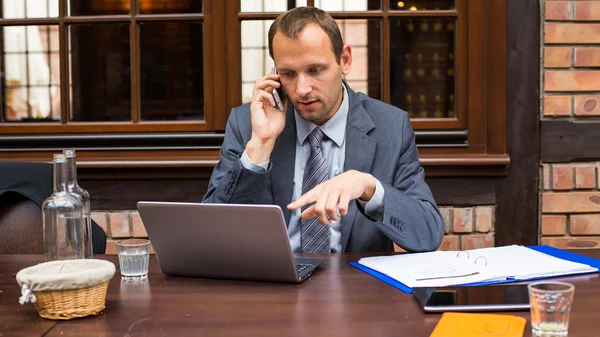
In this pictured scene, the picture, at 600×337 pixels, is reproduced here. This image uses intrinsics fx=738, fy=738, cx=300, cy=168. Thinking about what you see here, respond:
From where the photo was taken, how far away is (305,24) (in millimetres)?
2016

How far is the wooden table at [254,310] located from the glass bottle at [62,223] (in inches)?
4.4

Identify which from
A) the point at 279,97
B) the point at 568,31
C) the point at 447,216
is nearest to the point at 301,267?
the point at 279,97

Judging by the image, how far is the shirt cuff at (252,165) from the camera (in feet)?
6.39

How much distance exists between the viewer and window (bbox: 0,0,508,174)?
2727mm

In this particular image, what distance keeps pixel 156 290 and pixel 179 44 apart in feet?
4.94

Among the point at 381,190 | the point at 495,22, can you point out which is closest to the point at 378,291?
the point at 381,190

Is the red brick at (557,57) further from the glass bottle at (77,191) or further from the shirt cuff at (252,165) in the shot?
the glass bottle at (77,191)

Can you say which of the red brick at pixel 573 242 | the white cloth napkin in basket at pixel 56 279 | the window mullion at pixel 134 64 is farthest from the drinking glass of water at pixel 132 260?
the red brick at pixel 573 242

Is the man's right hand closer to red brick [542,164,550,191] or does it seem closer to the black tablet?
the black tablet

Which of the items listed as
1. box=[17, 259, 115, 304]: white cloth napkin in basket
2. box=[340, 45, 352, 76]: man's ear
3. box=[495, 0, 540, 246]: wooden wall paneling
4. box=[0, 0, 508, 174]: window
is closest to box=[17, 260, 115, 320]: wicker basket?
box=[17, 259, 115, 304]: white cloth napkin in basket

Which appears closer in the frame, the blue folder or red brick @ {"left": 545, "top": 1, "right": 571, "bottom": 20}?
the blue folder

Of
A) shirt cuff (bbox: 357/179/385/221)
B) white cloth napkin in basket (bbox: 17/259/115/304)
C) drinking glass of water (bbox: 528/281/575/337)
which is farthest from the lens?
shirt cuff (bbox: 357/179/385/221)

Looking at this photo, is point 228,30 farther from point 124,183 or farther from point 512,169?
point 512,169

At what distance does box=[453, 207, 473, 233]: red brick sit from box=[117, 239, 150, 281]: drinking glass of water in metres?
1.48
